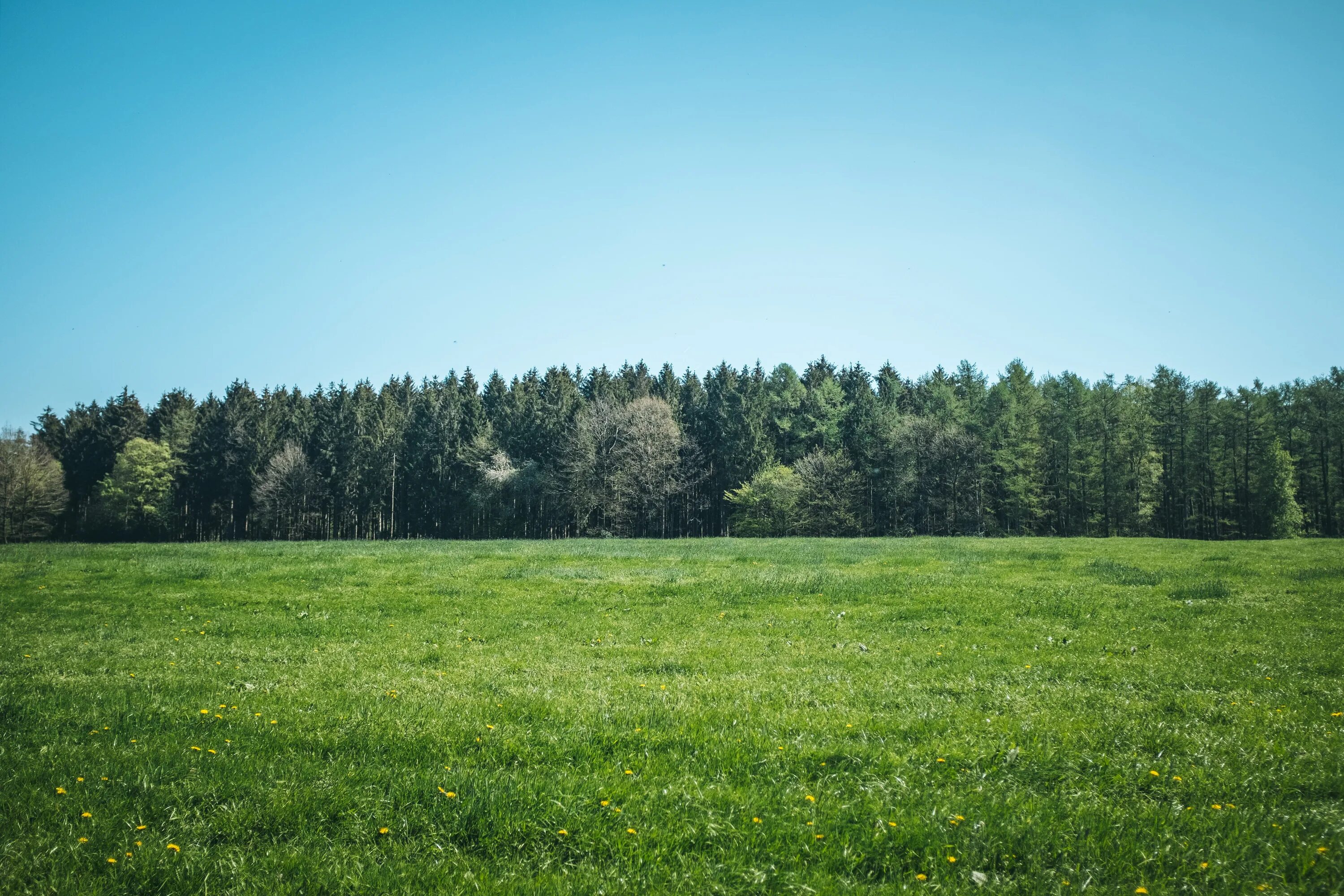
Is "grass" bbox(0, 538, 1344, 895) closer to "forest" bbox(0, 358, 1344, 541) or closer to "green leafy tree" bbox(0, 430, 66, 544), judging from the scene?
"forest" bbox(0, 358, 1344, 541)

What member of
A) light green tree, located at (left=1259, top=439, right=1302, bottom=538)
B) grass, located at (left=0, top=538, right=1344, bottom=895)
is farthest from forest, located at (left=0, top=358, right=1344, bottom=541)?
Answer: grass, located at (left=0, top=538, right=1344, bottom=895)

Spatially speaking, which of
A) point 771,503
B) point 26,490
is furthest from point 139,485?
point 771,503

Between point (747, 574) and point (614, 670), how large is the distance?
12.7 metres

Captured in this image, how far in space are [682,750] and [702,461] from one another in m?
78.3

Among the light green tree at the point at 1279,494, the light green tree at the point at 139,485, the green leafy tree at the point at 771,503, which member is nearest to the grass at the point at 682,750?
the green leafy tree at the point at 771,503

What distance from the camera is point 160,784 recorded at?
22.1 ft

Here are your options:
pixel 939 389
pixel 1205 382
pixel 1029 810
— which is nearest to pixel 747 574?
pixel 1029 810

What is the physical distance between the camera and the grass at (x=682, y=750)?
555 centimetres

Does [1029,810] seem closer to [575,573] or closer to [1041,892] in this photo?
[1041,892]

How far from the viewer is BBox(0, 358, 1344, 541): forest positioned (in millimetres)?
74125

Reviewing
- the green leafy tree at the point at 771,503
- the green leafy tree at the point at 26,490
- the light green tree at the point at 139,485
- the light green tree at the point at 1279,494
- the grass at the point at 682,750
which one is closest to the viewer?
the grass at the point at 682,750

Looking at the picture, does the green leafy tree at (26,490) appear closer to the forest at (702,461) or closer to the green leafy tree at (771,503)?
the forest at (702,461)

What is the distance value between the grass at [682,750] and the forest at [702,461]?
57430mm

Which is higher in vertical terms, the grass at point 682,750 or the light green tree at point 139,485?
the light green tree at point 139,485
